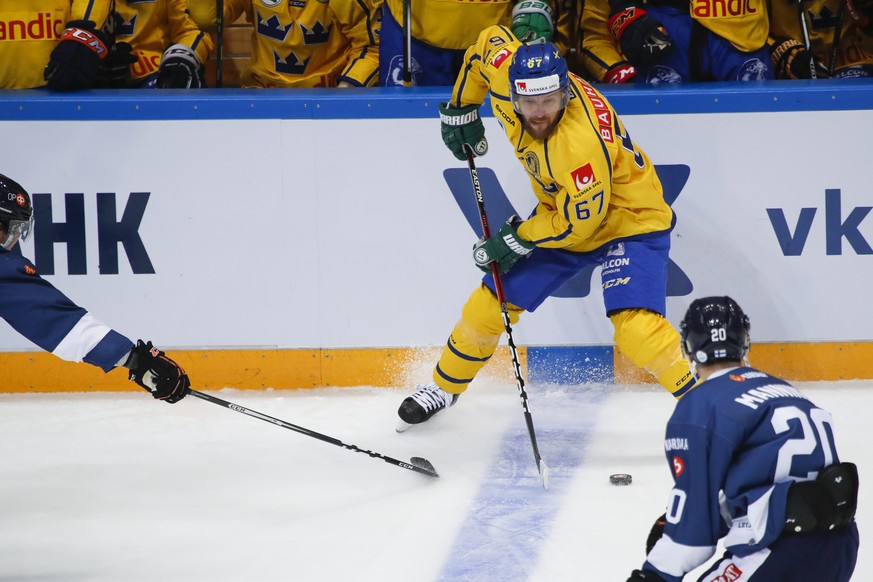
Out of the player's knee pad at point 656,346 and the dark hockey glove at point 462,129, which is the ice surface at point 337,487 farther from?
the dark hockey glove at point 462,129

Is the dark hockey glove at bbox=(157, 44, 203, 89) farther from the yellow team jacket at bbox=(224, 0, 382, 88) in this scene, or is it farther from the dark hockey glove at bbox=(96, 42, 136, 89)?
the yellow team jacket at bbox=(224, 0, 382, 88)

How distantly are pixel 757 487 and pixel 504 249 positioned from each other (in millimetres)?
1812

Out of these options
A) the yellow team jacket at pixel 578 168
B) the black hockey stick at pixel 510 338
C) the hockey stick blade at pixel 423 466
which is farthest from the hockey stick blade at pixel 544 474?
the yellow team jacket at pixel 578 168

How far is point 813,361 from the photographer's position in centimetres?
439

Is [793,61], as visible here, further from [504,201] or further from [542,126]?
[542,126]

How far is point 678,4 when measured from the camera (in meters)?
4.86

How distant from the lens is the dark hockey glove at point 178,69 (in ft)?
15.6

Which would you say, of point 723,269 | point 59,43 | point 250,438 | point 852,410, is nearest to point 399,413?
point 250,438

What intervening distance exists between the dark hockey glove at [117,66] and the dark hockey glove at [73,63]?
355mm

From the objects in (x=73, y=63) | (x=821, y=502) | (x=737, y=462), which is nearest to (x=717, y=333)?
(x=737, y=462)

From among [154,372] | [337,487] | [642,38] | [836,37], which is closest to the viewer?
[154,372]

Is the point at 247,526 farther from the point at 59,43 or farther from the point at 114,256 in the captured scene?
the point at 59,43

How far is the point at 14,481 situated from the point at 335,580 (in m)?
1.39

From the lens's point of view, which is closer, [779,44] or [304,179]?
[304,179]
